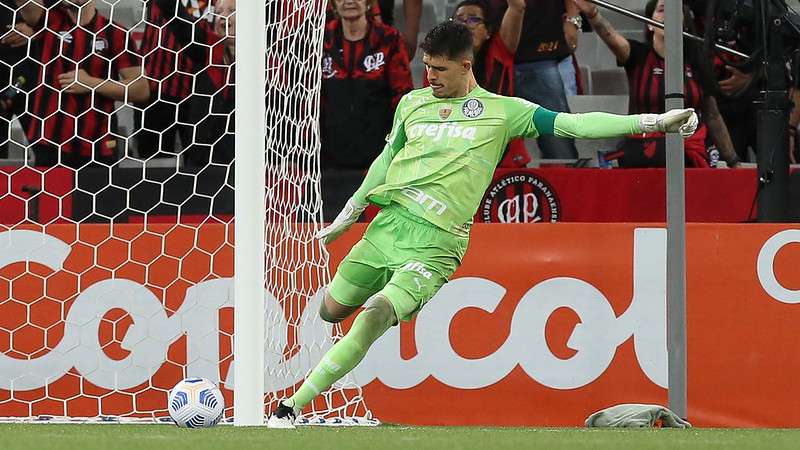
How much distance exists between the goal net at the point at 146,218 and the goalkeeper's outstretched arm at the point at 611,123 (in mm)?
1531

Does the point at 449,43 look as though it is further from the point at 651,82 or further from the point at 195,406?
the point at 651,82

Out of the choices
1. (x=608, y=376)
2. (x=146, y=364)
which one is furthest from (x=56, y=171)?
(x=608, y=376)

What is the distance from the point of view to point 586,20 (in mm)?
10391

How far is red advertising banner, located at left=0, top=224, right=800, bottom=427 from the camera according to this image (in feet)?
25.3

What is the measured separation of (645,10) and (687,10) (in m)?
0.46

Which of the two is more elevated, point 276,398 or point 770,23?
point 770,23

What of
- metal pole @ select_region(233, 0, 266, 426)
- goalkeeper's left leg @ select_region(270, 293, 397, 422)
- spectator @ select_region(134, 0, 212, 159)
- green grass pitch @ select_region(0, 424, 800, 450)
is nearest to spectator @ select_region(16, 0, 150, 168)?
spectator @ select_region(134, 0, 212, 159)

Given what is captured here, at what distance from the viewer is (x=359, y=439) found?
16.9ft

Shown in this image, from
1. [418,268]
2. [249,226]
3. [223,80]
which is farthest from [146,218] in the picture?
[418,268]

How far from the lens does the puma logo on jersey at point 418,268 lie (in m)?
6.13

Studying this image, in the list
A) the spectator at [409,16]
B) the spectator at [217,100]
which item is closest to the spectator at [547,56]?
the spectator at [409,16]

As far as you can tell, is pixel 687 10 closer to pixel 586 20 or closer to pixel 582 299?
pixel 586 20

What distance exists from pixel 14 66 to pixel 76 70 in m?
0.43

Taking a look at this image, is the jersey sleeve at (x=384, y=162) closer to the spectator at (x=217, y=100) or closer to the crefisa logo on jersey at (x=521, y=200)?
the spectator at (x=217, y=100)
